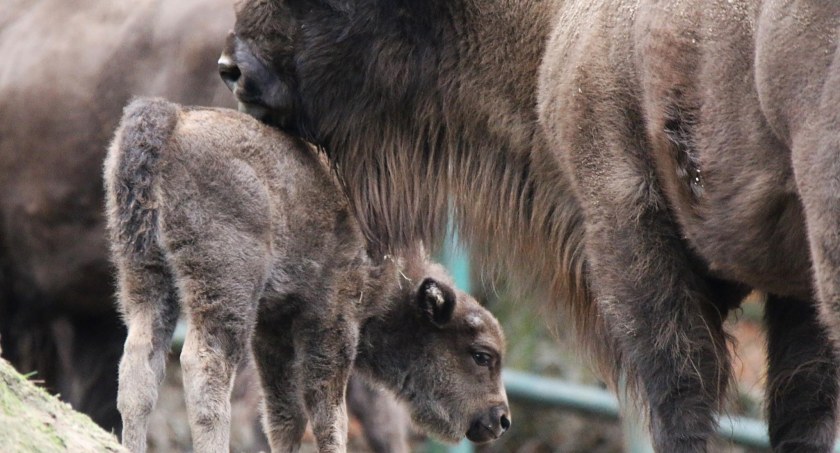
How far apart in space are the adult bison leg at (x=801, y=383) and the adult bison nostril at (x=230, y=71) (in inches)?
71.8

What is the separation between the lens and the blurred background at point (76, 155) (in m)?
5.88

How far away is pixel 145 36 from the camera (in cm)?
600

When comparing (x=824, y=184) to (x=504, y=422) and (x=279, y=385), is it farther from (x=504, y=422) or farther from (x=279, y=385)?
(x=504, y=422)

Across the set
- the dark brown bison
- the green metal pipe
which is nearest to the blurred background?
the dark brown bison

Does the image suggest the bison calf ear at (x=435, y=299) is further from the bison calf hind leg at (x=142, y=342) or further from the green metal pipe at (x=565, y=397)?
the green metal pipe at (x=565, y=397)

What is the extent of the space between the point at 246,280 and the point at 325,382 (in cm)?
53

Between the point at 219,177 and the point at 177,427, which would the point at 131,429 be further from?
the point at 177,427

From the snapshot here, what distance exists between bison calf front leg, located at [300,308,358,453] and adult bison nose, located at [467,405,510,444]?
87 cm

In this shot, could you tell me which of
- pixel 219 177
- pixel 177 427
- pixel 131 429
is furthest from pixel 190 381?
pixel 177 427

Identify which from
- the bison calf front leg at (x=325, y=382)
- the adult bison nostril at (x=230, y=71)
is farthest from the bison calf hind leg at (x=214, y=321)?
the adult bison nostril at (x=230, y=71)

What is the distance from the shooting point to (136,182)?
3.99 meters

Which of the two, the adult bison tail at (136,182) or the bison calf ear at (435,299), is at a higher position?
the adult bison tail at (136,182)

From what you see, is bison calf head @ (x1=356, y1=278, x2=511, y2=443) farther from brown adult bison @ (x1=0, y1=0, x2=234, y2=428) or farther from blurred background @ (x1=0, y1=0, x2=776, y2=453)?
brown adult bison @ (x1=0, y1=0, x2=234, y2=428)

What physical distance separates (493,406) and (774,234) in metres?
1.81
